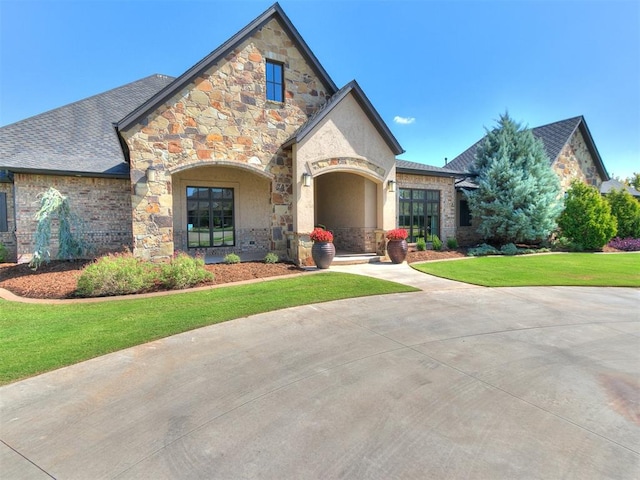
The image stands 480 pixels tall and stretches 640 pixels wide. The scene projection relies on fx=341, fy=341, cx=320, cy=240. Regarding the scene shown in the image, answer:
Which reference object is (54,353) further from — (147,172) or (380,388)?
(147,172)

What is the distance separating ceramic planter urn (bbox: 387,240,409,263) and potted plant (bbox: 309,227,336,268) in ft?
8.41

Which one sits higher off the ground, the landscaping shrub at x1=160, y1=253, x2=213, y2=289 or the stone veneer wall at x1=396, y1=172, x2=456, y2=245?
the stone veneer wall at x1=396, y1=172, x2=456, y2=245

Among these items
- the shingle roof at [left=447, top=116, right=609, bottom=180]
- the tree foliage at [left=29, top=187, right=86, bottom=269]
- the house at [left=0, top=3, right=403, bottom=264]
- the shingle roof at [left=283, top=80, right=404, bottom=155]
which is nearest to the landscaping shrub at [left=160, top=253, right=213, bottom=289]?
the house at [left=0, top=3, right=403, bottom=264]

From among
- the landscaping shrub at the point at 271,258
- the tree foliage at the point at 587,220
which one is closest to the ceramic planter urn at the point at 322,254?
the landscaping shrub at the point at 271,258

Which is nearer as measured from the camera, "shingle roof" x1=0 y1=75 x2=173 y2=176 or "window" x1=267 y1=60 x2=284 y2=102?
"window" x1=267 y1=60 x2=284 y2=102

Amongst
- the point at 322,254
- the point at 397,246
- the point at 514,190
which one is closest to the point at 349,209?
the point at 397,246

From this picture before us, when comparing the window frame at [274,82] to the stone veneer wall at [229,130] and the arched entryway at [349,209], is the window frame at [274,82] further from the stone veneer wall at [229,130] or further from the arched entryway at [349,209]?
the arched entryway at [349,209]

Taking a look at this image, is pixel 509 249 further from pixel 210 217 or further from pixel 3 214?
pixel 3 214

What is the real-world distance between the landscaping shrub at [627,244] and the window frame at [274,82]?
62.3 ft

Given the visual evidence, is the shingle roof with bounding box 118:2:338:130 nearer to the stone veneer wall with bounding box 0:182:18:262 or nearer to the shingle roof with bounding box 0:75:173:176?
the shingle roof with bounding box 0:75:173:176

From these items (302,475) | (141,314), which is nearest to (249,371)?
(302,475)

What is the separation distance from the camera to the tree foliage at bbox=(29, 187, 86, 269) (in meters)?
10.3

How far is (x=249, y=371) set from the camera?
4.18 m

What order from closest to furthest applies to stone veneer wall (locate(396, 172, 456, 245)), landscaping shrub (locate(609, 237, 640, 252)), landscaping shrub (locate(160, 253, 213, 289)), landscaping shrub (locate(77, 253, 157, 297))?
landscaping shrub (locate(77, 253, 157, 297)) → landscaping shrub (locate(160, 253, 213, 289)) → stone veneer wall (locate(396, 172, 456, 245)) → landscaping shrub (locate(609, 237, 640, 252))
